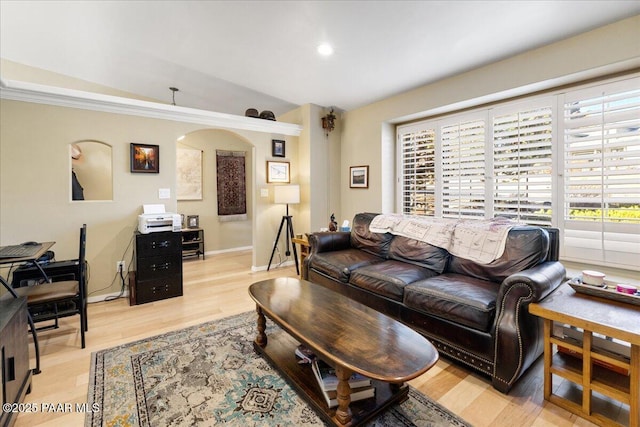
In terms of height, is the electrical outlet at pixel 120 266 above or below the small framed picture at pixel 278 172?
below

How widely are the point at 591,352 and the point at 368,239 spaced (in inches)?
85.4

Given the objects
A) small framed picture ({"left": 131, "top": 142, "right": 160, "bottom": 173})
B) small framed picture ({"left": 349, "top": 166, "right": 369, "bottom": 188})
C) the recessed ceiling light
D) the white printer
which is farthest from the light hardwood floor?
the recessed ceiling light

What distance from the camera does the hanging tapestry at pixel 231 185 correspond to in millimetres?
6090

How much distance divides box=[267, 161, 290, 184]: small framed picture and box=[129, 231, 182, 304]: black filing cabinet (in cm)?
173

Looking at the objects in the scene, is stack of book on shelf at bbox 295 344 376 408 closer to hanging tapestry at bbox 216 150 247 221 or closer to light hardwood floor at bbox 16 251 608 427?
light hardwood floor at bbox 16 251 608 427

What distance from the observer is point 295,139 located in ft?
16.3

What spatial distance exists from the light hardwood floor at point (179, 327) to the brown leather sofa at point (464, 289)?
140 mm

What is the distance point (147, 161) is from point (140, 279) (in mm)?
1470

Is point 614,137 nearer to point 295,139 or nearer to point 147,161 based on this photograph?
point 295,139

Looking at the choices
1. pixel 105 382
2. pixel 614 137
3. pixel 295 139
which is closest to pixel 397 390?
pixel 105 382

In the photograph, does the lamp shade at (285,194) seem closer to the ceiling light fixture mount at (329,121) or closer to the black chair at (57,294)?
the ceiling light fixture mount at (329,121)

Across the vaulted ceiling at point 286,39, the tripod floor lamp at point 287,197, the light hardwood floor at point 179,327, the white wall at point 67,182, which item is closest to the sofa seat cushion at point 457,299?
the light hardwood floor at point 179,327

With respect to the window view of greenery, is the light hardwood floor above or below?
below

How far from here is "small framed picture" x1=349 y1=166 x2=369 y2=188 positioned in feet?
14.7
